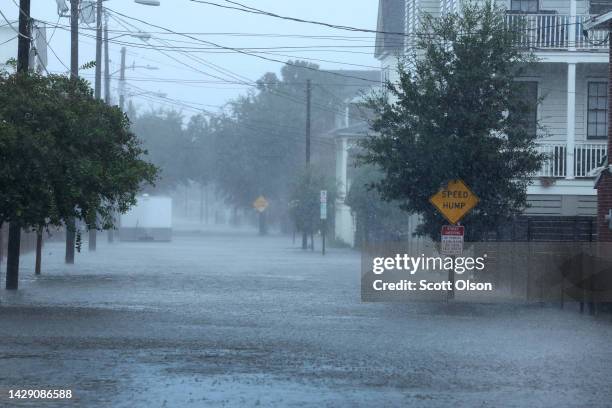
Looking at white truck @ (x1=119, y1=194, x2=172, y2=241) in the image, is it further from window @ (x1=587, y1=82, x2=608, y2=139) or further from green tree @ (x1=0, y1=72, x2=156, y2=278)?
green tree @ (x1=0, y1=72, x2=156, y2=278)

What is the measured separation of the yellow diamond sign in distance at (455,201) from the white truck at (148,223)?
5233 centimetres

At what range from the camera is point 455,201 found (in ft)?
83.3

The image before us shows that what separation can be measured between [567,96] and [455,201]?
12734 mm

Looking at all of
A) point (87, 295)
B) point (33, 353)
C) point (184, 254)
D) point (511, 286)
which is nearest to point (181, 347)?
point (33, 353)

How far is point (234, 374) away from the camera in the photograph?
42.7 feet

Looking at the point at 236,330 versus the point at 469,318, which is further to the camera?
the point at 469,318

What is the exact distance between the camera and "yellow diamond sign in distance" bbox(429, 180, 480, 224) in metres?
25.2

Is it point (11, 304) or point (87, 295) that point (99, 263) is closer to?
point (87, 295)

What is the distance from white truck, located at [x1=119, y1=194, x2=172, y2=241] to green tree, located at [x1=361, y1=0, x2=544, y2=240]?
5099 centimetres

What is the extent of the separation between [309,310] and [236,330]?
475 centimetres
